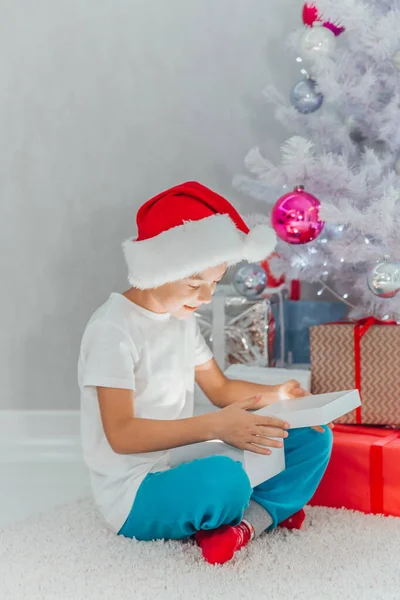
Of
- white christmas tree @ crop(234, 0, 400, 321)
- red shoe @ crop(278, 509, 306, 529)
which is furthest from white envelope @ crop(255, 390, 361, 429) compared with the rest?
white christmas tree @ crop(234, 0, 400, 321)

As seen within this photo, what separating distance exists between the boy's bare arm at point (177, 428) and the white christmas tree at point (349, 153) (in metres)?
0.49

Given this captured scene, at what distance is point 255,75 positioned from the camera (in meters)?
2.09

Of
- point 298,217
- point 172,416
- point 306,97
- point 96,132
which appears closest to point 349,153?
point 306,97

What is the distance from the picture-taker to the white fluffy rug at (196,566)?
1114 millimetres

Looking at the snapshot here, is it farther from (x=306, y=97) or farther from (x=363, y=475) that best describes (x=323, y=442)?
(x=306, y=97)

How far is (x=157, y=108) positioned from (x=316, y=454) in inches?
44.9

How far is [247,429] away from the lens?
120 cm

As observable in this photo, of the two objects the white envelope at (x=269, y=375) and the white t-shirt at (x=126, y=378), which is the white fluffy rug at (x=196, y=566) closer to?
the white t-shirt at (x=126, y=378)

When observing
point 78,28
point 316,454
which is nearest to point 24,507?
point 316,454

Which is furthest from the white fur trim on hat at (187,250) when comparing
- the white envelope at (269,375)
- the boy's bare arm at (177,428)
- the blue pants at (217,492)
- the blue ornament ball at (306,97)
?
the blue ornament ball at (306,97)

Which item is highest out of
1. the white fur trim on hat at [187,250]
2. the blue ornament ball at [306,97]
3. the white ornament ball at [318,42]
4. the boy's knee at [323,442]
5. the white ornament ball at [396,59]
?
the white ornament ball at [318,42]

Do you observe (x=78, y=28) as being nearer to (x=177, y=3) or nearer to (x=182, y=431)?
(x=177, y=3)

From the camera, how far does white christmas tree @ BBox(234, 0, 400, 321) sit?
1.65 metres

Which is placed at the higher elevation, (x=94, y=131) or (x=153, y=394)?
(x=94, y=131)
